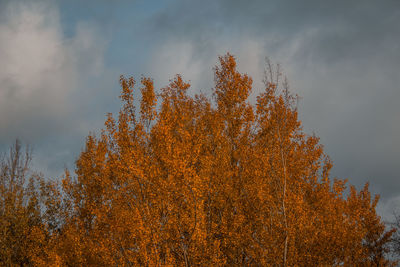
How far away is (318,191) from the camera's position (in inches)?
656

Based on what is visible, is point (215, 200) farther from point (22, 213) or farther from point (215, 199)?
point (22, 213)

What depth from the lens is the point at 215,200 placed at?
1436cm

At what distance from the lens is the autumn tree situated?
444 inches

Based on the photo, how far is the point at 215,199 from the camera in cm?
Result: 1414

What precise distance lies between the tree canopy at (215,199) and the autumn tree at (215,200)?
0.05 metres

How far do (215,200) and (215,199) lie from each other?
0.77 feet

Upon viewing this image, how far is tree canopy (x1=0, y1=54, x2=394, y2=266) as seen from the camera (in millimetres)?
11305

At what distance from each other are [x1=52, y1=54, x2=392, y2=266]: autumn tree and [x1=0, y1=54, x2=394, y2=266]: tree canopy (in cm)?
5

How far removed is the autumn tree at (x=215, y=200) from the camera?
11.3 metres

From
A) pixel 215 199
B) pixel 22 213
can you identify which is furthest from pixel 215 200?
pixel 22 213

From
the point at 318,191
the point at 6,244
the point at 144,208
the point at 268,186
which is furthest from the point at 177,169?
the point at 6,244

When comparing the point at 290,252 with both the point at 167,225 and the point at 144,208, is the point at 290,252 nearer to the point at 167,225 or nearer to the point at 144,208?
the point at 167,225

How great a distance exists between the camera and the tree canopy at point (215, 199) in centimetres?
1130

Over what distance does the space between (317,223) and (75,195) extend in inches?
520
